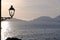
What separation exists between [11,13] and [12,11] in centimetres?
11

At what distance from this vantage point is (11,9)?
13422 mm

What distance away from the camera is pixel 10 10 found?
13422mm

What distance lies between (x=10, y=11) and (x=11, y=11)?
58 millimetres

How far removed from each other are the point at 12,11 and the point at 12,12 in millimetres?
52

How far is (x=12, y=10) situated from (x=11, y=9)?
89 millimetres

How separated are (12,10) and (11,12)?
115 mm

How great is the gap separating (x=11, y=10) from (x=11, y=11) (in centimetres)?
5

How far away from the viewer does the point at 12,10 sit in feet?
43.9

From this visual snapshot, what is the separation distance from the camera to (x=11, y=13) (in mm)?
13375

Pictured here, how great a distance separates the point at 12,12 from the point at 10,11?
0.43 ft

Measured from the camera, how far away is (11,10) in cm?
1339

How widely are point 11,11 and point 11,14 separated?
0.15 meters

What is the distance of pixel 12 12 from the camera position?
1337cm
